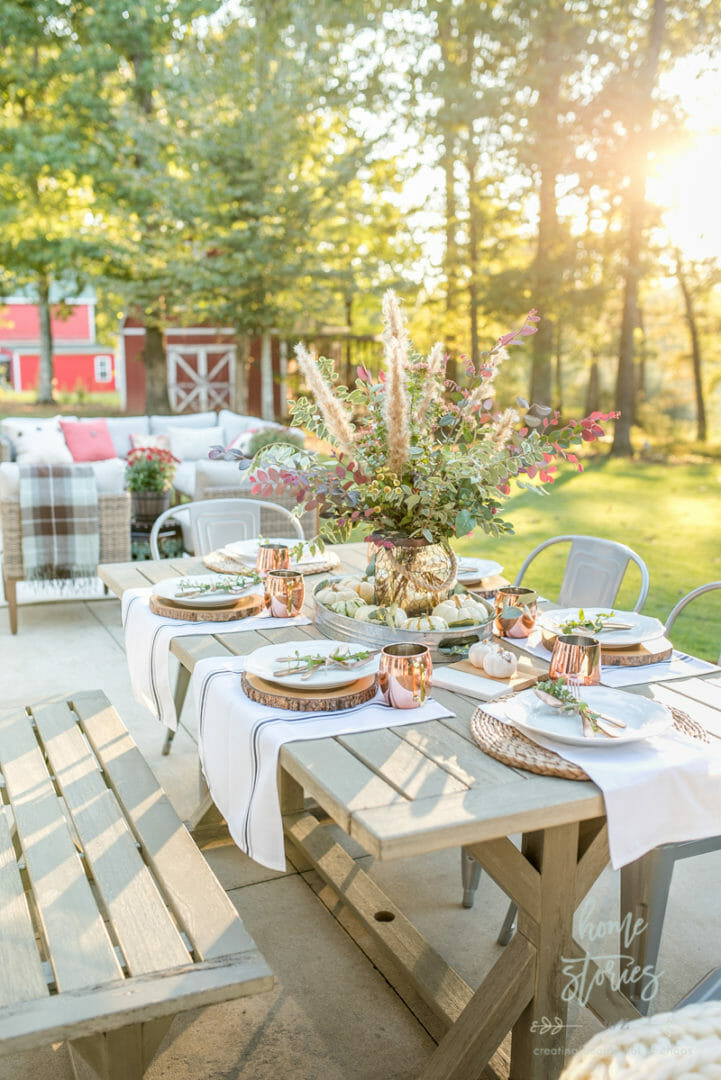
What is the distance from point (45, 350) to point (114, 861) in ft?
58.0

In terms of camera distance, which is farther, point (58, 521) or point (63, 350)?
point (63, 350)

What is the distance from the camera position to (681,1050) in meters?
0.96

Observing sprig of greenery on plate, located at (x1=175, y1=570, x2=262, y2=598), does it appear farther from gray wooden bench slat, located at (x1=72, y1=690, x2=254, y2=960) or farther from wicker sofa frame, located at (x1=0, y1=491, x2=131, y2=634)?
wicker sofa frame, located at (x1=0, y1=491, x2=131, y2=634)

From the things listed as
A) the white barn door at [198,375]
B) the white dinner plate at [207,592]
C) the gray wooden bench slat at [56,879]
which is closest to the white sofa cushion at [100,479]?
the white dinner plate at [207,592]

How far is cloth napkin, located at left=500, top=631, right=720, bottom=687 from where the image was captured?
2115mm

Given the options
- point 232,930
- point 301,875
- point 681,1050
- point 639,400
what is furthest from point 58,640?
point 639,400

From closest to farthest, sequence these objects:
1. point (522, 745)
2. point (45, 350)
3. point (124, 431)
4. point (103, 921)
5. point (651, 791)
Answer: point (651, 791) < point (522, 745) < point (103, 921) < point (124, 431) < point (45, 350)

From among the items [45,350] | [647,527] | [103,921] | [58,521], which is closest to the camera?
[103,921]

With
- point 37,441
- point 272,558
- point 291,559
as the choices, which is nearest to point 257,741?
point 272,558

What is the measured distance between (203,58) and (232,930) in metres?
12.7

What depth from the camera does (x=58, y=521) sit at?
5082 millimetres

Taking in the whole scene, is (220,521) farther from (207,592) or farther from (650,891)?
(650,891)

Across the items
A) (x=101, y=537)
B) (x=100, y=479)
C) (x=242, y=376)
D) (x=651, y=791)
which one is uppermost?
(x=242, y=376)

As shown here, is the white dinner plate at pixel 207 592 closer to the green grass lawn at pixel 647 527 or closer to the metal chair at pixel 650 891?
the metal chair at pixel 650 891
